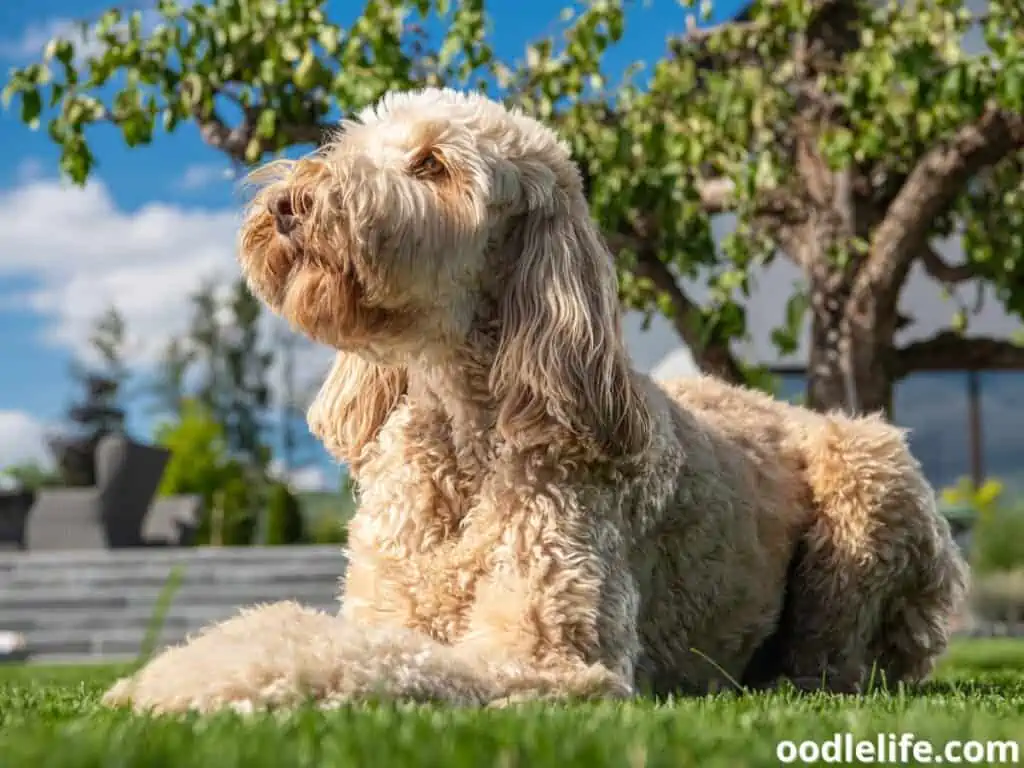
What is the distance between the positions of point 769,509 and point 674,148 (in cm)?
515

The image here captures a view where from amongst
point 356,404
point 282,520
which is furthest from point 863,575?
point 282,520

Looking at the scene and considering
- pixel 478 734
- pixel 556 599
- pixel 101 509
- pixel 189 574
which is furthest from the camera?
pixel 101 509

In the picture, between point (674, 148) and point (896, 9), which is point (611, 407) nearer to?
point (674, 148)

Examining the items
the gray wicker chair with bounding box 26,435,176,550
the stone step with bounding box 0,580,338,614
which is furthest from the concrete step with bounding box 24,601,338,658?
the gray wicker chair with bounding box 26,435,176,550

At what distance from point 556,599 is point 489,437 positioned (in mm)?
537

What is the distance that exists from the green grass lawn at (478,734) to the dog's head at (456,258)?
944mm

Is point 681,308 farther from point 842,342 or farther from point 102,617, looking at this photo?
point 102,617

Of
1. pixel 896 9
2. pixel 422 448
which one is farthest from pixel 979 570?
pixel 422 448

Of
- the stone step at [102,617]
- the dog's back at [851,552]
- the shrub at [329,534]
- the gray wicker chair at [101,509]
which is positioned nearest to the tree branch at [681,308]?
the dog's back at [851,552]

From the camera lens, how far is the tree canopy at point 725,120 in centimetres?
938

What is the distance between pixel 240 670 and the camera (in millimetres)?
2865

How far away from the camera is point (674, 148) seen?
958cm

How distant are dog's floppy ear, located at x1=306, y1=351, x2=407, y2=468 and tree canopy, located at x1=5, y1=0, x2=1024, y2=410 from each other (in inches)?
188

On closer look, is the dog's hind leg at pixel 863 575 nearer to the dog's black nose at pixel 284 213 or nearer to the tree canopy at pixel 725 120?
the dog's black nose at pixel 284 213
